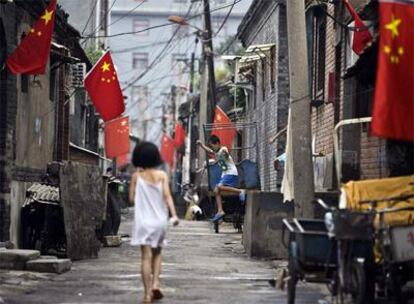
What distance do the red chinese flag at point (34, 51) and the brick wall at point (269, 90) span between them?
9.41 m

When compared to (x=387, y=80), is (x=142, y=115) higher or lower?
higher

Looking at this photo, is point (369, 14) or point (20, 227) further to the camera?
point (20, 227)

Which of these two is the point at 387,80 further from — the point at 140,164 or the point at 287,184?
the point at 287,184

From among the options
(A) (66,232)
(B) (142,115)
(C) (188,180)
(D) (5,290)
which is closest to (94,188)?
(A) (66,232)

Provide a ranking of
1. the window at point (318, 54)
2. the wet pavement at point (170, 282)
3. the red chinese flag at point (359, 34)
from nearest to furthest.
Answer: the wet pavement at point (170, 282) < the red chinese flag at point (359, 34) < the window at point (318, 54)

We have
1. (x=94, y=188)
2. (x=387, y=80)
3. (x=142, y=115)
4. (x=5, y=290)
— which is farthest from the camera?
(x=142, y=115)

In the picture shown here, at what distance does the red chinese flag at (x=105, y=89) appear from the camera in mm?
20078

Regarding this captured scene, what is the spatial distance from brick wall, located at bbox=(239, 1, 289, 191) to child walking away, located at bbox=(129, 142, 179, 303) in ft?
41.4

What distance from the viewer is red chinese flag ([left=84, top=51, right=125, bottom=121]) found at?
65.9ft

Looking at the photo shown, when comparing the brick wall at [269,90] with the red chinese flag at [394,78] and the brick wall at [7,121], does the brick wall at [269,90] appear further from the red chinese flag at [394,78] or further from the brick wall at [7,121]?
the red chinese flag at [394,78]

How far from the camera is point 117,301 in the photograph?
10898 millimetres

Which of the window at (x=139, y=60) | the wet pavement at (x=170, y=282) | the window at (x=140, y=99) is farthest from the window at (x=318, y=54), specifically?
the window at (x=139, y=60)

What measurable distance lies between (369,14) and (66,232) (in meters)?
5.79

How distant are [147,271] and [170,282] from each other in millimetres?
1976
